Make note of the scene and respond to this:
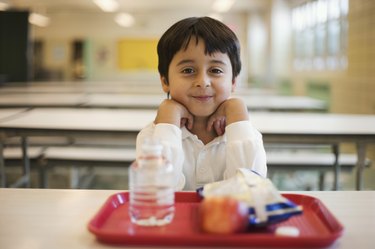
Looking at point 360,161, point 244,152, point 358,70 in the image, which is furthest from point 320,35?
point 244,152

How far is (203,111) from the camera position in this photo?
122 cm

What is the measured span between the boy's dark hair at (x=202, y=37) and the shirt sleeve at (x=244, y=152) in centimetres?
21

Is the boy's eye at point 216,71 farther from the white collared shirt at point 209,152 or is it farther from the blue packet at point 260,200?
the blue packet at point 260,200

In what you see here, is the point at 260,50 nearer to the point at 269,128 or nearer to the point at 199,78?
the point at 269,128

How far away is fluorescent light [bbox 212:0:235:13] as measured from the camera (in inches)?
526

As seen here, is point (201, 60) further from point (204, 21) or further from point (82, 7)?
point (82, 7)

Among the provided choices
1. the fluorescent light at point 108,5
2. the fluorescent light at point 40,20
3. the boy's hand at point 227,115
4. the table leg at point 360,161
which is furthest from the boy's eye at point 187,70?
the fluorescent light at point 40,20

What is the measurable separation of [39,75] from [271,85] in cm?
936

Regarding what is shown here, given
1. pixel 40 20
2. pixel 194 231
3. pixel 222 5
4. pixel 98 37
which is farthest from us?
pixel 98 37

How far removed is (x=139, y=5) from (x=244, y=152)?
14.2 m

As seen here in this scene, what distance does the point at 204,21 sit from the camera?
3.98 ft

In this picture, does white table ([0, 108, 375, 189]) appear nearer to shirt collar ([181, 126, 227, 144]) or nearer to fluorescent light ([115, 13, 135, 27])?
shirt collar ([181, 126, 227, 144])

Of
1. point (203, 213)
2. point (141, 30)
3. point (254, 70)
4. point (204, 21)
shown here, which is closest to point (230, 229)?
point (203, 213)

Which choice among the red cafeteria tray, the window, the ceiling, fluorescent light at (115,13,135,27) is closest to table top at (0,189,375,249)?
the red cafeteria tray
